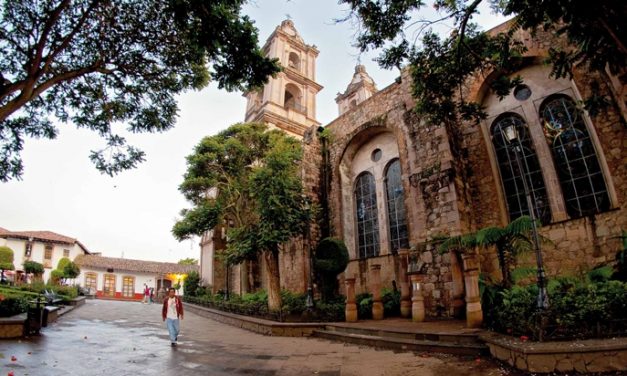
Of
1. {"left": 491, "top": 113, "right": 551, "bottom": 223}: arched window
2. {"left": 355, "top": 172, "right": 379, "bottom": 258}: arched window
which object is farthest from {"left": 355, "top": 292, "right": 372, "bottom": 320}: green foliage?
{"left": 491, "top": 113, "right": 551, "bottom": 223}: arched window

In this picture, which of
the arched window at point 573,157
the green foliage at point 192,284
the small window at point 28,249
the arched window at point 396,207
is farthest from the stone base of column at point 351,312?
the small window at point 28,249

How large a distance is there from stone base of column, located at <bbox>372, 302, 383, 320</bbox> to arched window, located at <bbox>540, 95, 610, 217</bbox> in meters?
5.84

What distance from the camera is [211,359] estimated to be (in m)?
5.87

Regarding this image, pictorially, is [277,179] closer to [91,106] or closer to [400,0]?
[91,106]

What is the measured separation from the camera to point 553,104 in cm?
962

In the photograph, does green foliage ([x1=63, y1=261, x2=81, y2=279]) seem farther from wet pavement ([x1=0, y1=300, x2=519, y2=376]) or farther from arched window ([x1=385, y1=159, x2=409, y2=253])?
arched window ([x1=385, y1=159, x2=409, y2=253])

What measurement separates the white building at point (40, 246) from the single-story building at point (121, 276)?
209cm

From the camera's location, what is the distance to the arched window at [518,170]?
31.2ft

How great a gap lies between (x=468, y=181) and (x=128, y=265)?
45649mm

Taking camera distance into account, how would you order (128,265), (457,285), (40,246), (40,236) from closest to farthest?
1. (457,285)
2. (40,246)
3. (40,236)
4. (128,265)

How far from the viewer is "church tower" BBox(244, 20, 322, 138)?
1022 inches

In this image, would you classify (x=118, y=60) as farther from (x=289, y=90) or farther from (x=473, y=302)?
(x=289, y=90)

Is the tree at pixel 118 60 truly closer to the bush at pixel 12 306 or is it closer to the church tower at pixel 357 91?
the bush at pixel 12 306

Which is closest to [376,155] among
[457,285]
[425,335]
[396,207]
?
[396,207]
